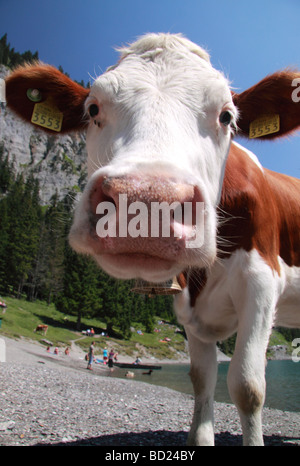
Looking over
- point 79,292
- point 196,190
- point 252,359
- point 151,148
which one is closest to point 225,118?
point 151,148

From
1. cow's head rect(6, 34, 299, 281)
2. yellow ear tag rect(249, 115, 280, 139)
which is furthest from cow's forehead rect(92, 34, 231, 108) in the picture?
yellow ear tag rect(249, 115, 280, 139)

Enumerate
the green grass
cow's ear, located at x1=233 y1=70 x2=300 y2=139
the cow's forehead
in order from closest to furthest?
the cow's forehead → cow's ear, located at x1=233 y1=70 x2=300 y2=139 → the green grass

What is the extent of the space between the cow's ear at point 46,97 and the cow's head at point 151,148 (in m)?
0.01

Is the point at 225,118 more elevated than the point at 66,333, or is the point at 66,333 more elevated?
the point at 225,118

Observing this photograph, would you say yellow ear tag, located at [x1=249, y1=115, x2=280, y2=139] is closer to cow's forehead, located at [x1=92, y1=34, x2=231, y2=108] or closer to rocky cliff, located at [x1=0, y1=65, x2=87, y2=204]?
cow's forehead, located at [x1=92, y1=34, x2=231, y2=108]

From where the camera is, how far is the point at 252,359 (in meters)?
2.57

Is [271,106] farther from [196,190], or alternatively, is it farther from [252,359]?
[252,359]

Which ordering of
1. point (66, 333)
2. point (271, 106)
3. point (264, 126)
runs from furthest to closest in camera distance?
1. point (66, 333)
2. point (264, 126)
3. point (271, 106)

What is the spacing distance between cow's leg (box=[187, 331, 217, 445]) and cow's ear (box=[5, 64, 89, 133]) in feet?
9.27

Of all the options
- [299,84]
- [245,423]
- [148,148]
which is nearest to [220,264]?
[245,423]

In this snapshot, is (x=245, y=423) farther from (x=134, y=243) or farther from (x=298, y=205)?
(x=298, y=205)

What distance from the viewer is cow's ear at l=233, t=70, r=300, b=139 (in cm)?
321

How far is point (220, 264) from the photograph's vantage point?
3021mm

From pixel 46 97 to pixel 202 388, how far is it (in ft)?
11.8
